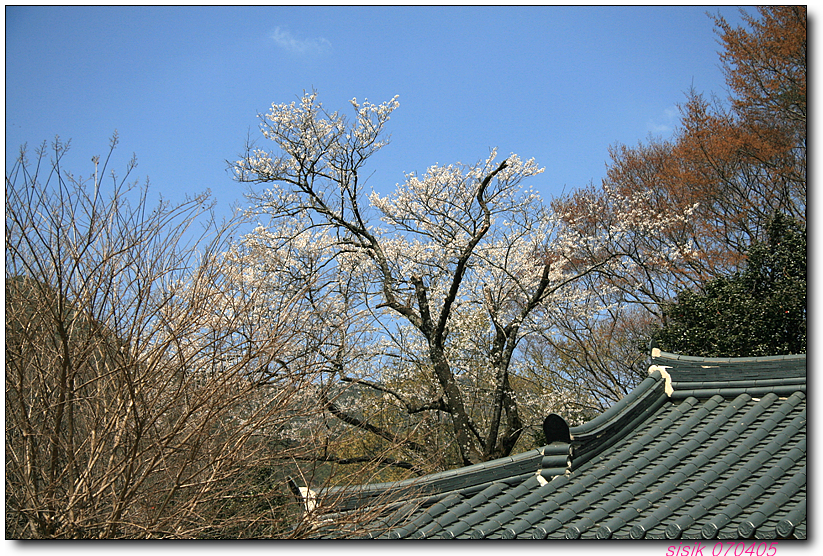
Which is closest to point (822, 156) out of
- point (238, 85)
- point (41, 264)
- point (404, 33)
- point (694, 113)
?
point (404, 33)

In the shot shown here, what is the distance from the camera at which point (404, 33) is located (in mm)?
3691

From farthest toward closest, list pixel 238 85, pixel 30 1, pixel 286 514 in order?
pixel 238 85, pixel 286 514, pixel 30 1

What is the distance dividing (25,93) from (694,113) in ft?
23.8

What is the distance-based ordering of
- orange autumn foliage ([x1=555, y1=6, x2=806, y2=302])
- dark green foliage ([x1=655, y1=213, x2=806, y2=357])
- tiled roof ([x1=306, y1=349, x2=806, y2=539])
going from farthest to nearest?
orange autumn foliage ([x1=555, y1=6, x2=806, y2=302])
dark green foliage ([x1=655, y1=213, x2=806, y2=357])
tiled roof ([x1=306, y1=349, x2=806, y2=539])

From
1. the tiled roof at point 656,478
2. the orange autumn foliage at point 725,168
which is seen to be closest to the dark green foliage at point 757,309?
the orange autumn foliage at point 725,168

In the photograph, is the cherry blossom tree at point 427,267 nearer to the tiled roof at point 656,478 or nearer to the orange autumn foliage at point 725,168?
the orange autumn foliage at point 725,168

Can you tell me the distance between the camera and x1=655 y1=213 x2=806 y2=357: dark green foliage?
5332 millimetres

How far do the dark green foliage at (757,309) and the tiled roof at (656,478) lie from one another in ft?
8.03

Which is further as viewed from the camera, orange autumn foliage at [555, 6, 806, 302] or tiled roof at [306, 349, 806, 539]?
orange autumn foliage at [555, 6, 806, 302]

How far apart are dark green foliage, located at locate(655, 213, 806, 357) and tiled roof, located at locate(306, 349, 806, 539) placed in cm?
245

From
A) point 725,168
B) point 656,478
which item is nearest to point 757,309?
point 725,168

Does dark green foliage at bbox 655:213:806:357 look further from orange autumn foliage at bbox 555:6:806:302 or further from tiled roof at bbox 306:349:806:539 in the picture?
tiled roof at bbox 306:349:806:539

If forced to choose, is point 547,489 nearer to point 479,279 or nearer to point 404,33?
point 404,33

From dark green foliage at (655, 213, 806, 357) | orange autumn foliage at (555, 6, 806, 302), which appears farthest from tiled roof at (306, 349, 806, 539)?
orange autumn foliage at (555, 6, 806, 302)
